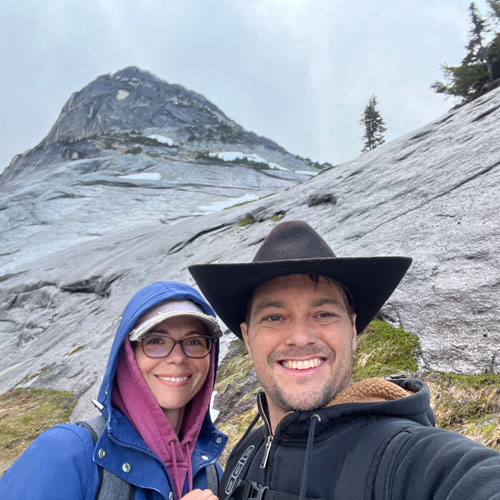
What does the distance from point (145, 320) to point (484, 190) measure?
6.69 metres

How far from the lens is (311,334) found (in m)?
2.51

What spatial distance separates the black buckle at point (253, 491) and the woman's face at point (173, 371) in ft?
3.48

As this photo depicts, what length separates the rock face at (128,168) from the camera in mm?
36969

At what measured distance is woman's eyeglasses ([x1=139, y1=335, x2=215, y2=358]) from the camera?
318 centimetres

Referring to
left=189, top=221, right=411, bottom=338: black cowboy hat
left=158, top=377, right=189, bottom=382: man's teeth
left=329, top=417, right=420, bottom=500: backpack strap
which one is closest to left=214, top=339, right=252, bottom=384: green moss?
left=158, top=377, right=189, bottom=382: man's teeth

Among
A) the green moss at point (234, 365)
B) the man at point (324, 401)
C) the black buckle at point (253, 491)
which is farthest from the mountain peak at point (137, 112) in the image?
the black buckle at point (253, 491)

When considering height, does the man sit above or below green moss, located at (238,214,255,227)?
below

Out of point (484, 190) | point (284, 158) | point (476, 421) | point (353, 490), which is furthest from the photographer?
point (284, 158)

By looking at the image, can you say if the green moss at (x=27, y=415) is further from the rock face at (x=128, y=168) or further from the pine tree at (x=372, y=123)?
the pine tree at (x=372, y=123)

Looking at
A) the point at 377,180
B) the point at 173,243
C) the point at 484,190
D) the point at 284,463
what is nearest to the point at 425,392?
the point at 284,463

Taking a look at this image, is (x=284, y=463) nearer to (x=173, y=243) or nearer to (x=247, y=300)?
(x=247, y=300)

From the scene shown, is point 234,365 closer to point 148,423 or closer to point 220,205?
point 148,423

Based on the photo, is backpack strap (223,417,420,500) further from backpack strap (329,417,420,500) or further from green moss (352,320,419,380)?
green moss (352,320,419,380)

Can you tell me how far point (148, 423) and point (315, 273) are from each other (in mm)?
1687
